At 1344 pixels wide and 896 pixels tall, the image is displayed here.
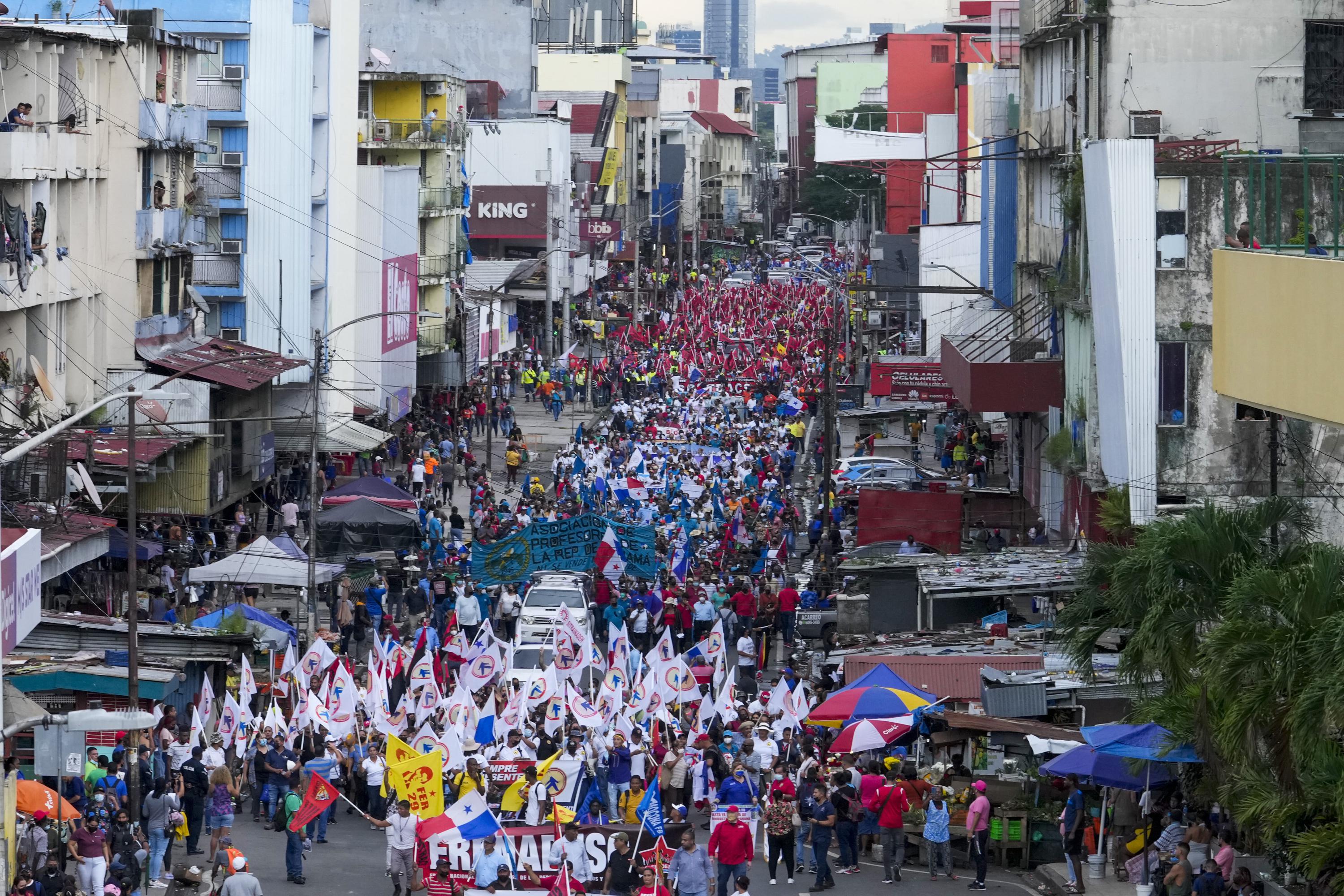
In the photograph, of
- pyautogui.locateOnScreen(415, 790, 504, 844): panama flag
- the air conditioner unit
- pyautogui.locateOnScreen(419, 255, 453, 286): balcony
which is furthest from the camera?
pyautogui.locateOnScreen(419, 255, 453, 286): balcony

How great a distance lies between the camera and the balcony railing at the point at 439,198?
65.1m

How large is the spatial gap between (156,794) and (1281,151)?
2260 cm

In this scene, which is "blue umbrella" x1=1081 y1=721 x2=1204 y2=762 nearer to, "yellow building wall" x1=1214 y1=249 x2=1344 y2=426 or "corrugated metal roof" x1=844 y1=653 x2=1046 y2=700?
"yellow building wall" x1=1214 y1=249 x2=1344 y2=426

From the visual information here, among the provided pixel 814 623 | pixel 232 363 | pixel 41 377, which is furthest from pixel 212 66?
pixel 814 623

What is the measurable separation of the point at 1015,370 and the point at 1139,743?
18624mm

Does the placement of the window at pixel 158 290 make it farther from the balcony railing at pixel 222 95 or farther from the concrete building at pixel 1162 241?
the concrete building at pixel 1162 241

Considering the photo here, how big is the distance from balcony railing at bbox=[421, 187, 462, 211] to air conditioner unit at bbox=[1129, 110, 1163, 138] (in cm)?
3323

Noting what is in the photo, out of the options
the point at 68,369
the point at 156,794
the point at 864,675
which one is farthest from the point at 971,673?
the point at 68,369

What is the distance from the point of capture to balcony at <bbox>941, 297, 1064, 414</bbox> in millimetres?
39000

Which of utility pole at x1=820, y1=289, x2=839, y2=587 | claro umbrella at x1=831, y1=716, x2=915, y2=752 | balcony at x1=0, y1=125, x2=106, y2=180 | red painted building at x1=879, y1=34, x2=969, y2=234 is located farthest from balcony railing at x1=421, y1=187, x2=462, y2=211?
claro umbrella at x1=831, y1=716, x2=915, y2=752

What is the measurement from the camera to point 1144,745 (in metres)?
21.2

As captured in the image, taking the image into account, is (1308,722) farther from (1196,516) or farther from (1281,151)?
(1281,151)

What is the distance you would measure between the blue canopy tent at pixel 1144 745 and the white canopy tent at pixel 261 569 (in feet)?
53.4

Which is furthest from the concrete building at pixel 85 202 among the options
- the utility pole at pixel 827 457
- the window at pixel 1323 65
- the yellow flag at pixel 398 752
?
the window at pixel 1323 65
